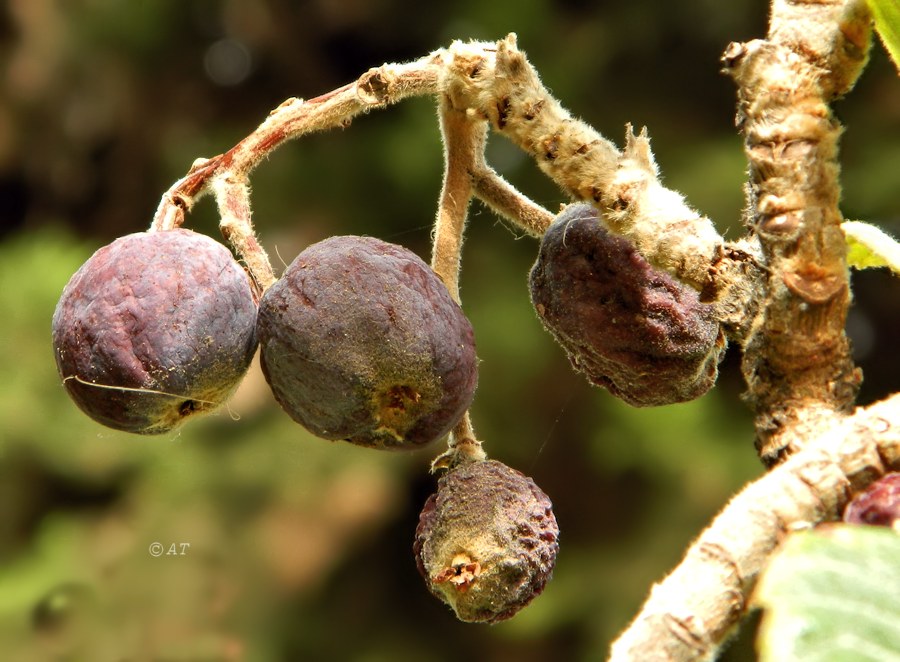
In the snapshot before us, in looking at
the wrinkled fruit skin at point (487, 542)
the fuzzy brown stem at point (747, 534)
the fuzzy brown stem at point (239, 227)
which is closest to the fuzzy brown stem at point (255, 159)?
the fuzzy brown stem at point (239, 227)

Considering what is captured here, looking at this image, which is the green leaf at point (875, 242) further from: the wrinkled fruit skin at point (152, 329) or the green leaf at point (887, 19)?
the wrinkled fruit skin at point (152, 329)

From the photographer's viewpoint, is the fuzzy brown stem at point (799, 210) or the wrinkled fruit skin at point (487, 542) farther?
the wrinkled fruit skin at point (487, 542)

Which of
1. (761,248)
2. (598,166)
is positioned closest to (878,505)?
(761,248)

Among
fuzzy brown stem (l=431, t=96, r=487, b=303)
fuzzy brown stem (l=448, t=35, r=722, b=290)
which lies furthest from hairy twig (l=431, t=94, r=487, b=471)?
fuzzy brown stem (l=448, t=35, r=722, b=290)

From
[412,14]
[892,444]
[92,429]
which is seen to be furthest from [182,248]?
[412,14]

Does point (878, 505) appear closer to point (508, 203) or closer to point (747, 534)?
point (747, 534)

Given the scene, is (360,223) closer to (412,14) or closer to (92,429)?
(412,14)

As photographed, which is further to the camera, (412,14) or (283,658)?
(412,14)

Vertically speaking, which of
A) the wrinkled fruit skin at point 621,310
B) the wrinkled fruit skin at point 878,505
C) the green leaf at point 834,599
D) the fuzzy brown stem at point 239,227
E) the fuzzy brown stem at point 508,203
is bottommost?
the green leaf at point 834,599
